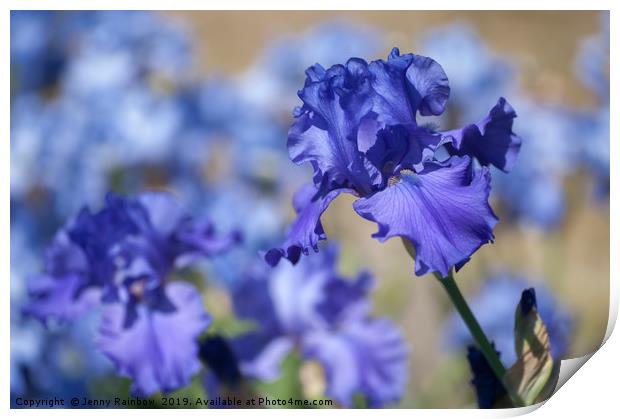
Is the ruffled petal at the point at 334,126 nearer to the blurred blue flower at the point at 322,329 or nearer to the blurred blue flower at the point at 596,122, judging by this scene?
the blurred blue flower at the point at 322,329

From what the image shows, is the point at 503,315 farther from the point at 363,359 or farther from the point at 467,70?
the point at 467,70

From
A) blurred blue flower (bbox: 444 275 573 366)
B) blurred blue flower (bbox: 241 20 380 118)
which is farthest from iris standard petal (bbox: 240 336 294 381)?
blurred blue flower (bbox: 241 20 380 118)

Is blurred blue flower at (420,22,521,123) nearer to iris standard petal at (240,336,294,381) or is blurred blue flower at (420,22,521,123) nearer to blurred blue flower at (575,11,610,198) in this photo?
blurred blue flower at (575,11,610,198)

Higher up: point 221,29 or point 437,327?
point 221,29

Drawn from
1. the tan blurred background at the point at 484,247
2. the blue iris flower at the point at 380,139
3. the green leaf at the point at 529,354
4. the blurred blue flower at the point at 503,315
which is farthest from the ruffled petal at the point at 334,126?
the tan blurred background at the point at 484,247

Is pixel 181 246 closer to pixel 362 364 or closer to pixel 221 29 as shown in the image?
pixel 362 364
